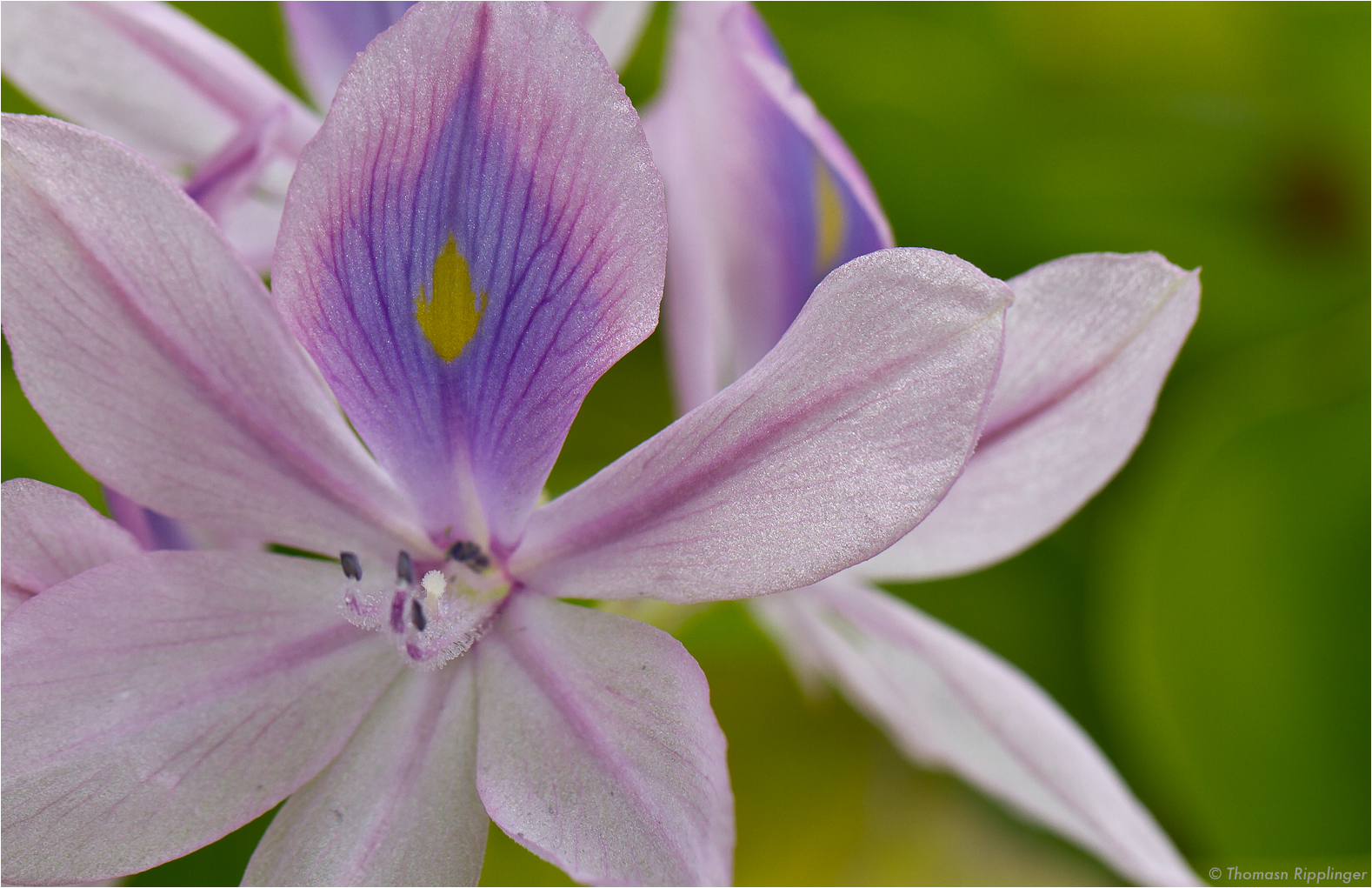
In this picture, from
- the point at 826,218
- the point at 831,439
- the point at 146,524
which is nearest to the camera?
the point at 831,439

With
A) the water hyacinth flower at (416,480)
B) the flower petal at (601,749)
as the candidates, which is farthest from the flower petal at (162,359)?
the flower petal at (601,749)

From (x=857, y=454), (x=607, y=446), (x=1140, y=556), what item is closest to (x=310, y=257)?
(x=857, y=454)

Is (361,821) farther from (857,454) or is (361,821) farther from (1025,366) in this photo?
(1025,366)

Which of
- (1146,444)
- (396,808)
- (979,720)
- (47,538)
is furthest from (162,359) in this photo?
(1146,444)

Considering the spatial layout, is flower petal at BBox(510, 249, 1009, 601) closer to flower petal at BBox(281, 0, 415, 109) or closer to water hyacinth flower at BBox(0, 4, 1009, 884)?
water hyacinth flower at BBox(0, 4, 1009, 884)

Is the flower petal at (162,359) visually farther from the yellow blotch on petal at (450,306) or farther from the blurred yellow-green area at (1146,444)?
the blurred yellow-green area at (1146,444)

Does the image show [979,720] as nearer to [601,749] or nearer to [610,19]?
[601,749]
